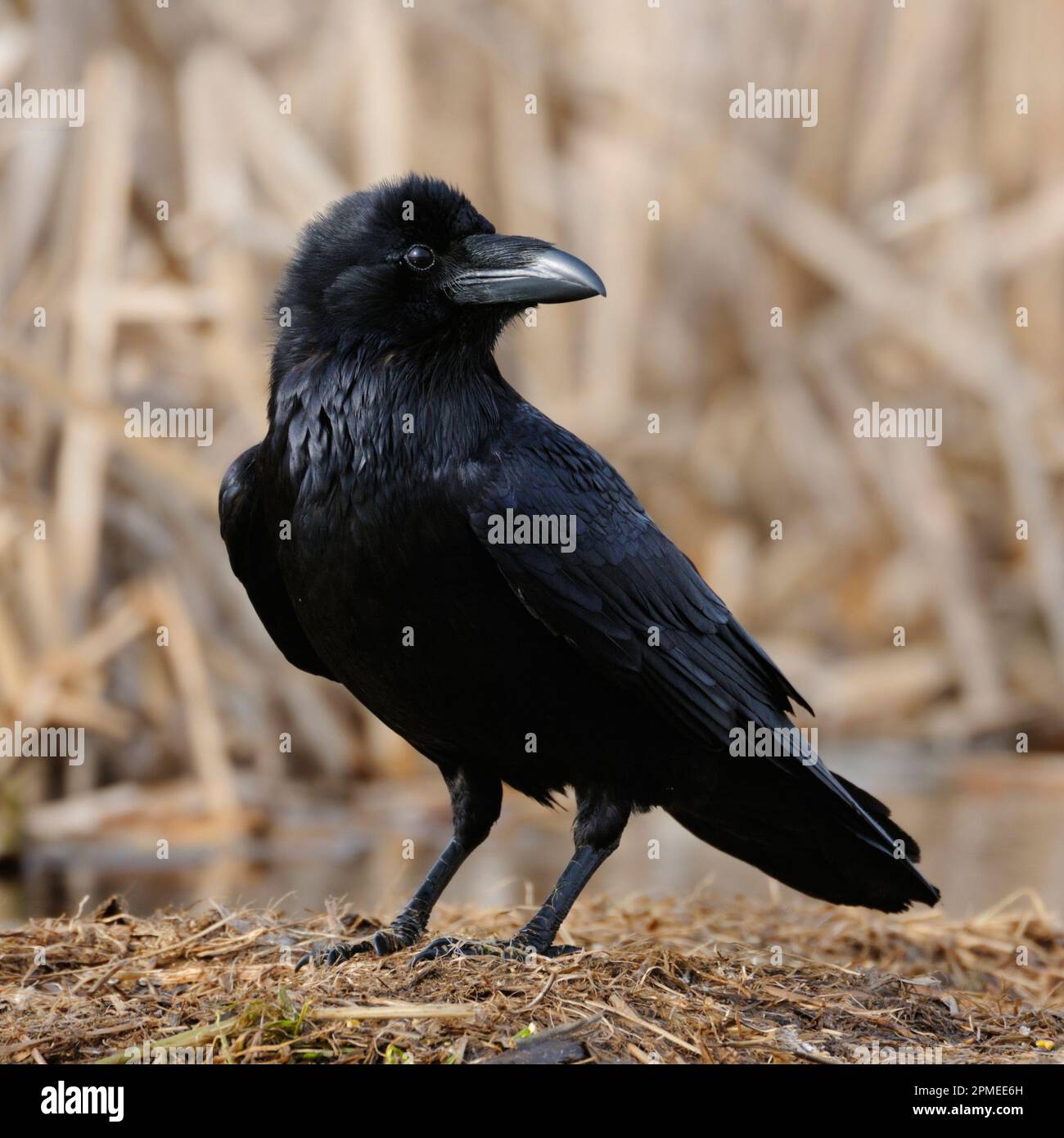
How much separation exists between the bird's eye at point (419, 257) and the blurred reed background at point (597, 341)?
2.40 meters

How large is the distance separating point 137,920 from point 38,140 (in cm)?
414

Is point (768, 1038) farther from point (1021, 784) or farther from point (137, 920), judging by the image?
point (1021, 784)

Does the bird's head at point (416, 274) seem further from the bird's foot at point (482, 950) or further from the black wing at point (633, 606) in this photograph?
the bird's foot at point (482, 950)

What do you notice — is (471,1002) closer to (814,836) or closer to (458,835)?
(458,835)

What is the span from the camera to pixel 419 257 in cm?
365

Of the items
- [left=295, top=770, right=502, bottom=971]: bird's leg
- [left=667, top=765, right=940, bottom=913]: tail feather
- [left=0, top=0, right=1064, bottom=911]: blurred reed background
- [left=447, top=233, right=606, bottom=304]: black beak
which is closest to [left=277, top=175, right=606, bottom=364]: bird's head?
[left=447, top=233, right=606, bottom=304]: black beak

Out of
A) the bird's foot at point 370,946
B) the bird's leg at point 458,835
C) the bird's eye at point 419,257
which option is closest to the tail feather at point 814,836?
the bird's leg at point 458,835

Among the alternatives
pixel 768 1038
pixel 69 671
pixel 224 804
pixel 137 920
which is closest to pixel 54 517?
pixel 69 671

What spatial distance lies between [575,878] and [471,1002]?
2.26 ft

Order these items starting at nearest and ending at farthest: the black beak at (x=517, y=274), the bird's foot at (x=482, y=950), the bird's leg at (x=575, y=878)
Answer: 1. the bird's foot at (x=482, y=950)
2. the bird's leg at (x=575, y=878)
3. the black beak at (x=517, y=274)

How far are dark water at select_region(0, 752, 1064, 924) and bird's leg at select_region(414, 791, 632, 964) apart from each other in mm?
715

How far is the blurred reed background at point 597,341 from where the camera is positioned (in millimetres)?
6188

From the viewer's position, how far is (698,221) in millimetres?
8344

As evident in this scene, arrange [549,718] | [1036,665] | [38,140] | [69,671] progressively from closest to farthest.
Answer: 1. [549,718]
2. [69,671]
3. [38,140]
4. [1036,665]
